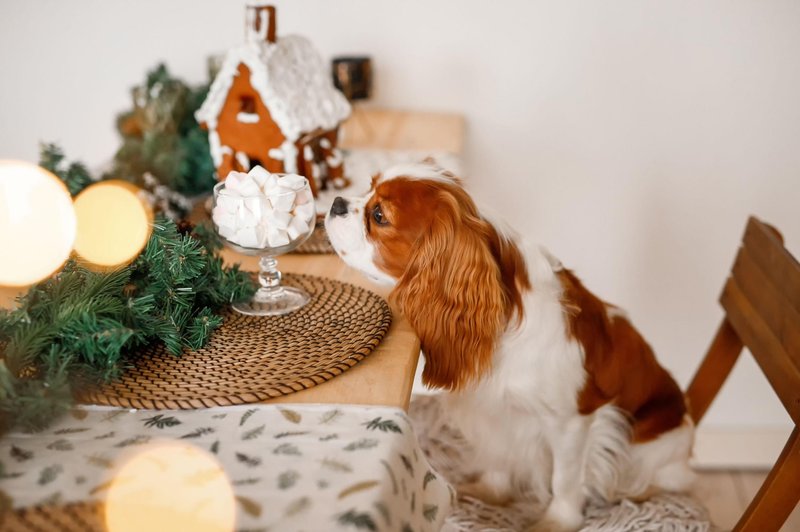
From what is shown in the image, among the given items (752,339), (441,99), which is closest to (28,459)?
(752,339)

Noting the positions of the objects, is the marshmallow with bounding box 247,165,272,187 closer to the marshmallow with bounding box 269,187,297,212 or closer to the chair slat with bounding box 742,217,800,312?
the marshmallow with bounding box 269,187,297,212

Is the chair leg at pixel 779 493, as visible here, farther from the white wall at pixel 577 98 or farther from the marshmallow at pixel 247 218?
the white wall at pixel 577 98

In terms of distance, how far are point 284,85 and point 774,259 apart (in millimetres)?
1096

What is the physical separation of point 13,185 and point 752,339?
1.58 metres

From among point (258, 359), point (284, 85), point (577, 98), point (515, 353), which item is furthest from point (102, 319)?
point (577, 98)

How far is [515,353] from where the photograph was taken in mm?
1376

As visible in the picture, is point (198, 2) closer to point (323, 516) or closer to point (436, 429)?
point (436, 429)

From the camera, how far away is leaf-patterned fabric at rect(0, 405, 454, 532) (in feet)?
2.65

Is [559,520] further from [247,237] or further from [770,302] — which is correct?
[247,237]

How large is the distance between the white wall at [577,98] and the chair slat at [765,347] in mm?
869

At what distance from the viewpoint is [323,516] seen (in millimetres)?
793

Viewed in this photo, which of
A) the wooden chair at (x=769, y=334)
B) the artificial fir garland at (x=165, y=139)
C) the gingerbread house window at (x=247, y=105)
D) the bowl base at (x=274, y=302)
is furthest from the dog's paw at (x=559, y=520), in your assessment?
the artificial fir garland at (x=165, y=139)

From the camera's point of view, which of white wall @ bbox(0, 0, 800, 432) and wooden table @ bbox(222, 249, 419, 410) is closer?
wooden table @ bbox(222, 249, 419, 410)

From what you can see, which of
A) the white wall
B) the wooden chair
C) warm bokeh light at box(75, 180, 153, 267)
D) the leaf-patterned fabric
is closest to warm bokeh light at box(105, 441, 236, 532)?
the leaf-patterned fabric
